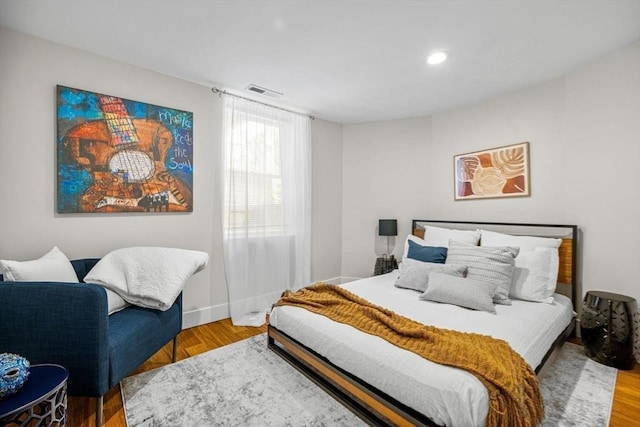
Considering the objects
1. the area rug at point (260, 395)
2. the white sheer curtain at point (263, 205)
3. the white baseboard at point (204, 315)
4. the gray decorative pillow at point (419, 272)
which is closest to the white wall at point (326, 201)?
the white sheer curtain at point (263, 205)

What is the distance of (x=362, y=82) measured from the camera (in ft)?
9.72

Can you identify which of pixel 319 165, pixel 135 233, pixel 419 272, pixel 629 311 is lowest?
pixel 629 311

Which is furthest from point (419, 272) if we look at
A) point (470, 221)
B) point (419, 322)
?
point (470, 221)

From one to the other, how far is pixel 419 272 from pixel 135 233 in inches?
104

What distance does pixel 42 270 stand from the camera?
1.79 meters

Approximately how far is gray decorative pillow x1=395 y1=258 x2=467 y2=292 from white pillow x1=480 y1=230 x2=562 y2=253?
67 centimetres

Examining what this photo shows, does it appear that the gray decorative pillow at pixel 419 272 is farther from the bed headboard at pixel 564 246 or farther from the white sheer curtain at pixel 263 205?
the white sheer curtain at pixel 263 205

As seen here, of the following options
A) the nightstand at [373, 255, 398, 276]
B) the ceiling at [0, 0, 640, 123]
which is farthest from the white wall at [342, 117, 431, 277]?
the ceiling at [0, 0, 640, 123]

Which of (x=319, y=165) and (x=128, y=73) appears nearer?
(x=128, y=73)

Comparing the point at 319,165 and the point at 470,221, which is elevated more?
the point at 319,165

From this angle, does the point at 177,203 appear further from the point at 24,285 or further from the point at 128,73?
the point at 24,285

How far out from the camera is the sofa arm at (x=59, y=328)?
147 centimetres

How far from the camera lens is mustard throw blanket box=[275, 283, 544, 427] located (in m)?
1.22

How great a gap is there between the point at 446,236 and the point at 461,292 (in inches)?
44.8
